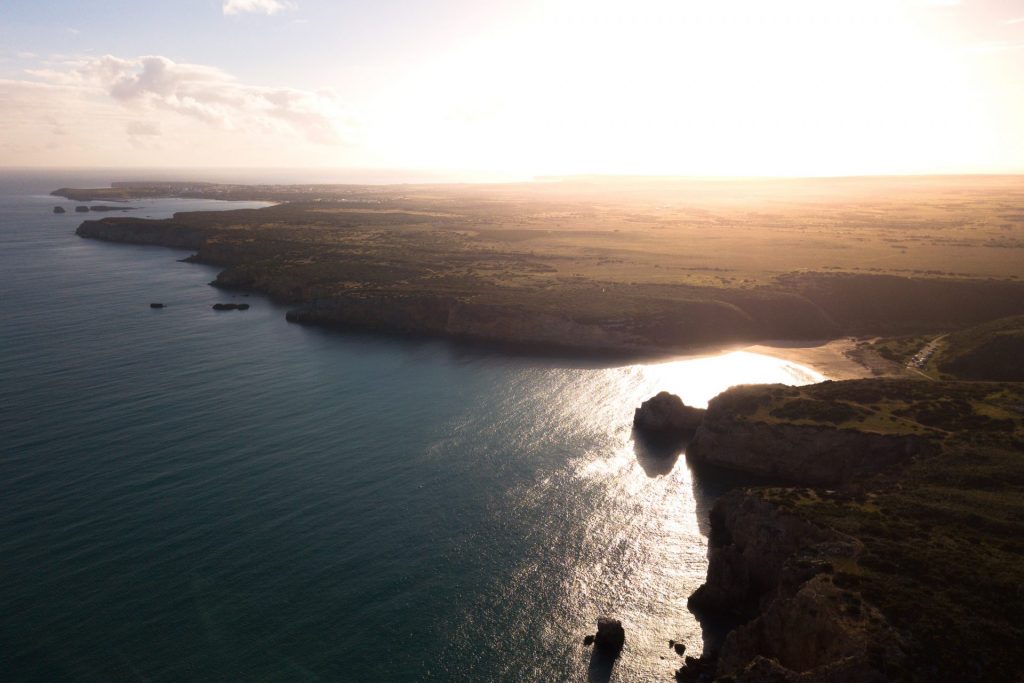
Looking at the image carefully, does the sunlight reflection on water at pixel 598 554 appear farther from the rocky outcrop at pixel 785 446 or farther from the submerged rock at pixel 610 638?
the rocky outcrop at pixel 785 446

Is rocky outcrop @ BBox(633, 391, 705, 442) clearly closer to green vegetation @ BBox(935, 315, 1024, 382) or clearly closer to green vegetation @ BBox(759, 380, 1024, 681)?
green vegetation @ BBox(759, 380, 1024, 681)

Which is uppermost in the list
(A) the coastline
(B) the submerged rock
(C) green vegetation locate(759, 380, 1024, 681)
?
(C) green vegetation locate(759, 380, 1024, 681)

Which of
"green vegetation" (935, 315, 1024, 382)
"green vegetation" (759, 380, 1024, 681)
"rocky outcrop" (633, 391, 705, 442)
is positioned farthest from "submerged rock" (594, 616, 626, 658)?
"green vegetation" (935, 315, 1024, 382)

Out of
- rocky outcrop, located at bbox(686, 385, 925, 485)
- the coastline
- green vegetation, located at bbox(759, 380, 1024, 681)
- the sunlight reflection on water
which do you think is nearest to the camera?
green vegetation, located at bbox(759, 380, 1024, 681)

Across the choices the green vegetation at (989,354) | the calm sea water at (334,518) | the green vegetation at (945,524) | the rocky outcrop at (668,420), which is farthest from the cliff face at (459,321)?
the green vegetation at (945,524)

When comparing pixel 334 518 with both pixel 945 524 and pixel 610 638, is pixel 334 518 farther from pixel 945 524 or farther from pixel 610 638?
pixel 945 524

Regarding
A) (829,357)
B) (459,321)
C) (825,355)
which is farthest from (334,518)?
(825,355)
